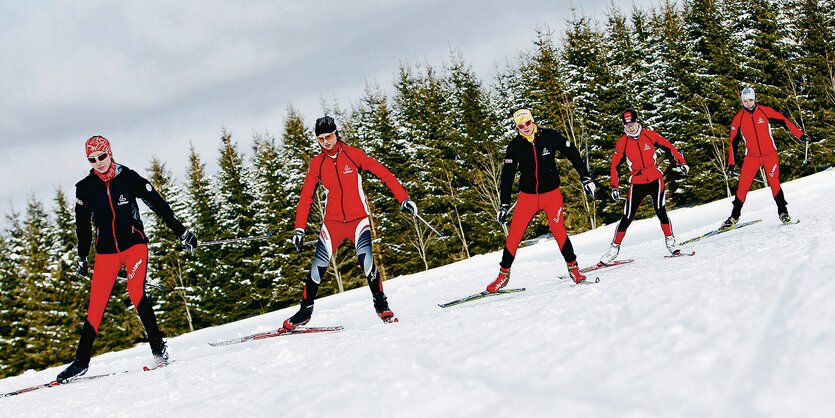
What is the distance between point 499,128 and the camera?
34.7 metres

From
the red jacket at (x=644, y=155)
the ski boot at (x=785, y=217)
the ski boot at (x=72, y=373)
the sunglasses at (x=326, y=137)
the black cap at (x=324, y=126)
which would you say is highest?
the black cap at (x=324, y=126)

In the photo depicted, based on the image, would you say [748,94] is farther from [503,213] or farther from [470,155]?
[470,155]

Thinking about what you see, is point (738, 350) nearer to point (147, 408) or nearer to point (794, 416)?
point (794, 416)

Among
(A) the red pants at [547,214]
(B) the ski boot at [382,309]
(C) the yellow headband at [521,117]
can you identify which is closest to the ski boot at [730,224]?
(A) the red pants at [547,214]

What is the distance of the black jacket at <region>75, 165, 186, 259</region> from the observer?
598 centimetres

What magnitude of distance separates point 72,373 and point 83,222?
1.66 metres

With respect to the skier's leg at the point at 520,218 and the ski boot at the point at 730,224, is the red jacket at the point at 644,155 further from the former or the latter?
the skier's leg at the point at 520,218

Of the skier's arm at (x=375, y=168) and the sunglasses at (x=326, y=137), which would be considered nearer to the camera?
the sunglasses at (x=326, y=137)

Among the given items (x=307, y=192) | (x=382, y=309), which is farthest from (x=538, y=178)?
(x=307, y=192)

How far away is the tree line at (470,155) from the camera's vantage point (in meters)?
30.8

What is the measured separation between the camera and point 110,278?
600 centimetres

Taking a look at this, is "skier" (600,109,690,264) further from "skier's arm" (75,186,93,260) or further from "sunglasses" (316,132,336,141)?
"skier's arm" (75,186,93,260)

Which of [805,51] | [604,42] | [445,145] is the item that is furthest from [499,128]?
[805,51]

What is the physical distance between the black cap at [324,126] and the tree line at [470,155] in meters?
23.8
